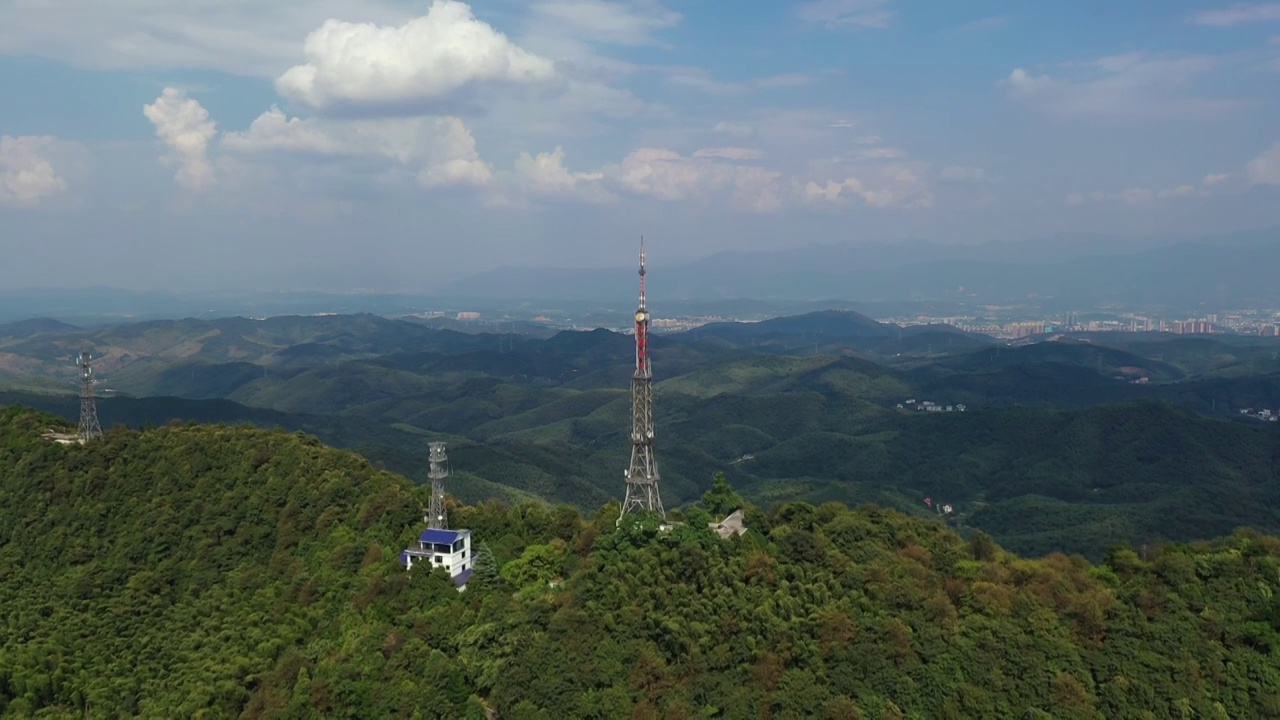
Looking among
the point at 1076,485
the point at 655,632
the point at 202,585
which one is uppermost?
the point at 655,632

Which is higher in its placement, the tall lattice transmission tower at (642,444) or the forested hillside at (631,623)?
the tall lattice transmission tower at (642,444)

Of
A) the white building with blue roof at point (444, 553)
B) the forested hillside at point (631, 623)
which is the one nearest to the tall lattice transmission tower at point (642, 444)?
the forested hillside at point (631, 623)

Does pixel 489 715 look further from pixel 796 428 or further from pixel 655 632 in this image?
pixel 796 428

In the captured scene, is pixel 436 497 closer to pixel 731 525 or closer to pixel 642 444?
pixel 642 444

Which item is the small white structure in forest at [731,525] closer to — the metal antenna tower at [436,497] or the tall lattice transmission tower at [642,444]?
the tall lattice transmission tower at [642,444]

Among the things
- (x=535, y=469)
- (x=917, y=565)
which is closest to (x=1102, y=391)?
(x=535, y=469)

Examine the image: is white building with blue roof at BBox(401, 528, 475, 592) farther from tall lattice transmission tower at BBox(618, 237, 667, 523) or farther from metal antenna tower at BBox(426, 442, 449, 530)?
tall lattice transmission tower at BBox(618, 237, 667, 523)

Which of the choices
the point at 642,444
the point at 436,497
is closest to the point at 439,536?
the point at 436,497
